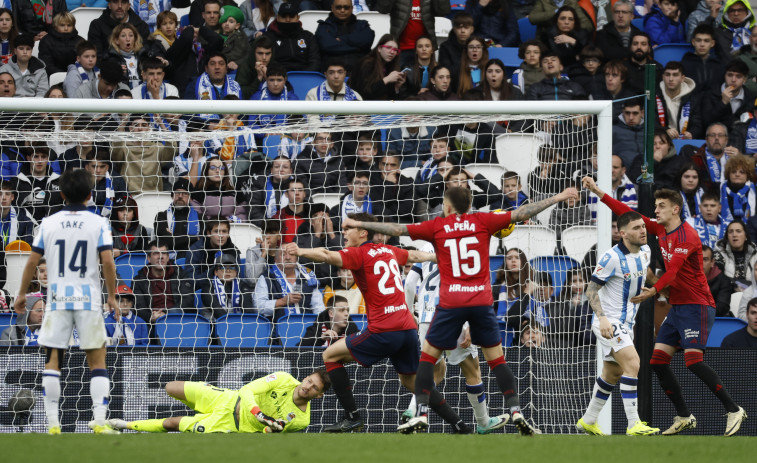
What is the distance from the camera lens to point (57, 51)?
13.6m

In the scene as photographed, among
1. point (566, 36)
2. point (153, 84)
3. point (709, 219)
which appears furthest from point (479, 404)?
point (566, 36)

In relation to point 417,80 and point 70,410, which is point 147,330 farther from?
point 417,80

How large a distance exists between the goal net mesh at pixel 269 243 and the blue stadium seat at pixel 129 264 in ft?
0.08

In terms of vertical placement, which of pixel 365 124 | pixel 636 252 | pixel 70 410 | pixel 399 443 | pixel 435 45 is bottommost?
pixel 70 410

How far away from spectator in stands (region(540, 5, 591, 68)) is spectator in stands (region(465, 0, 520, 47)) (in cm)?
58

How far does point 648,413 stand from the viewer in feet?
31.0

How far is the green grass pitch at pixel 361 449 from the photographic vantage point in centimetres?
599

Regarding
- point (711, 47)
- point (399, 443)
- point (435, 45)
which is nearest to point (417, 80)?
point (435, 45)

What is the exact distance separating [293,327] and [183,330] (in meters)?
1.18

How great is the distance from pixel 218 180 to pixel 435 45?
15.1 ft

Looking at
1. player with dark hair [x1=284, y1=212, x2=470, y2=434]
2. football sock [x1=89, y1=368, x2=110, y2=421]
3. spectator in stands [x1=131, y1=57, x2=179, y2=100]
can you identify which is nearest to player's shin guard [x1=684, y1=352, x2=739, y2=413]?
player with dark hair [x1=284, y1=212, x2=470, y2=434]

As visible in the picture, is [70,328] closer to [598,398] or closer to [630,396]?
[598,398]

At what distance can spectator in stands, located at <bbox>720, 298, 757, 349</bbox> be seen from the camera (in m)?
10.9

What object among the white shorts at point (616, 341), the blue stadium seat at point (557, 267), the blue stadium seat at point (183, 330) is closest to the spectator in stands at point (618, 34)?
the blue stadium seat at point (557, 267)
